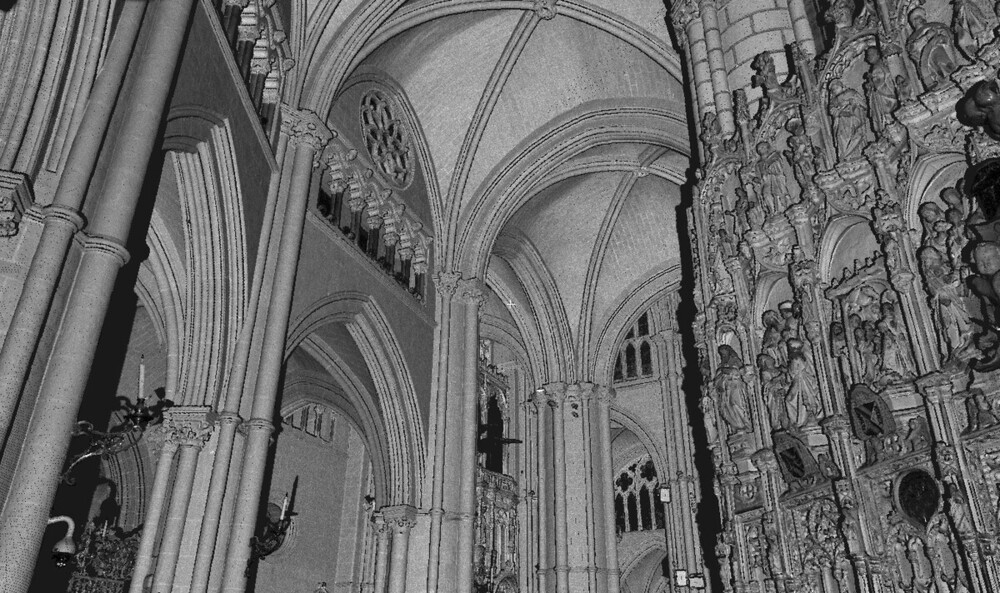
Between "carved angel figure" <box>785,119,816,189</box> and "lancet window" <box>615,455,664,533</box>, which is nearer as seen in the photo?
"carved angel figure" <box>785,119,816,189</box>

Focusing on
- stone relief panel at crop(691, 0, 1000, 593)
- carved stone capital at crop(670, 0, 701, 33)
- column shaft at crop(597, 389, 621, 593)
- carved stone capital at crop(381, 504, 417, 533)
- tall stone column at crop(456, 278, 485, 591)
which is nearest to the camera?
stone relief panel at crop(691, 0, 1000, 593)

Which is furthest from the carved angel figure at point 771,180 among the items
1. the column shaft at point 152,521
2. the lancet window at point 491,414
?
the lancet window at point 491,414

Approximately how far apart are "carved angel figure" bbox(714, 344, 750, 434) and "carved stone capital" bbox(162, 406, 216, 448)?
657cm

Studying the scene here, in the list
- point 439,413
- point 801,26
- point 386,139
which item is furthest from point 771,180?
point 386,139

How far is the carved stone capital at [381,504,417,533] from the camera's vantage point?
48.8 ft

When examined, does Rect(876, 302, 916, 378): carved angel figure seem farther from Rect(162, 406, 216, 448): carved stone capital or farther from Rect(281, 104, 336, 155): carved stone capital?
Rect(281, 104, 336, 155): carved stone capital

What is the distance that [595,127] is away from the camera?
18422mm

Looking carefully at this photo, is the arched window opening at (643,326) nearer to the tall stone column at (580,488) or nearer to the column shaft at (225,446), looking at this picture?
the tall stone column at (580,488)

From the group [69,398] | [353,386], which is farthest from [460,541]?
[69,398]

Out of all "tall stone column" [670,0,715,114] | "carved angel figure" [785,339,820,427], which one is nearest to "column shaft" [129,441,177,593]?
"carved angel figure" [785,339,820,427]

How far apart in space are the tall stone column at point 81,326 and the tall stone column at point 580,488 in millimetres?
16186

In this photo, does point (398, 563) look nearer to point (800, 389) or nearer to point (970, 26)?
point (800, 389)

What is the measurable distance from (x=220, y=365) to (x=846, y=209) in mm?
7959

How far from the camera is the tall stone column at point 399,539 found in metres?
14.7
